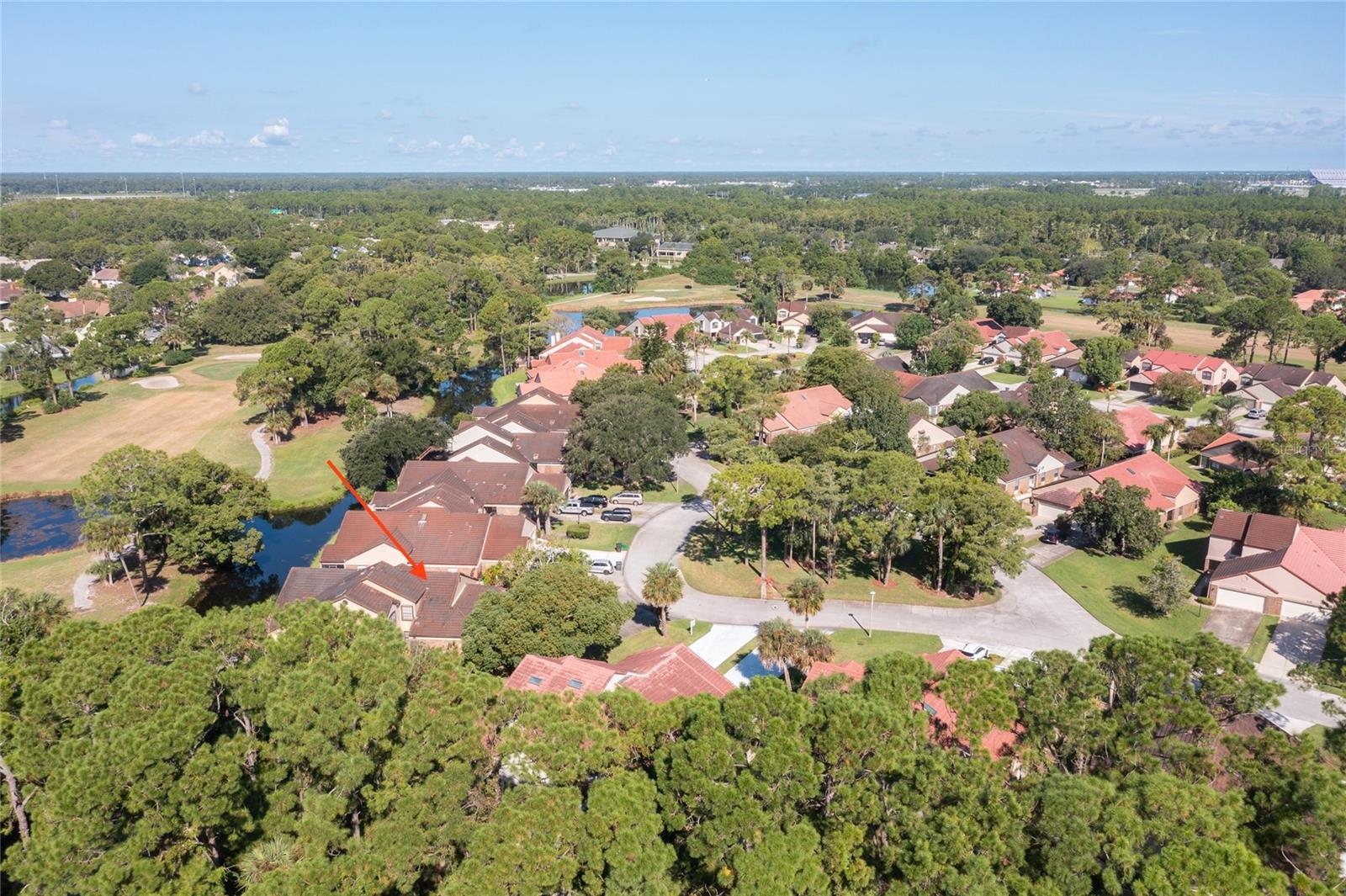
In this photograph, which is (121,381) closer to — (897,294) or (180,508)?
(180,508)

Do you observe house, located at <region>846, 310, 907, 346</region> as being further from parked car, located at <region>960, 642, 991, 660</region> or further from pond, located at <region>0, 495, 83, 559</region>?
pond, located at <region>0, 495, 83, 559</region>

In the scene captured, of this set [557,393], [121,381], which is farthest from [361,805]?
[121,381]

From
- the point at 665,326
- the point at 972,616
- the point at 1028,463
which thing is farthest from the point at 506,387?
the point at 972,616

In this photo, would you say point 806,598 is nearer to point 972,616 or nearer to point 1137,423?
point 972,616

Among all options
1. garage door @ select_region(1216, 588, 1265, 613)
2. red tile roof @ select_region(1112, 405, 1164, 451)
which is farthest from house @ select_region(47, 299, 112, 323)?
garage door @ select_region(1216, 588, 1265, 613)

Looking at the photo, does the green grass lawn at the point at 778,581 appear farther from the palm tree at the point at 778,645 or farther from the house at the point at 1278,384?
the house at the point at 1278,384

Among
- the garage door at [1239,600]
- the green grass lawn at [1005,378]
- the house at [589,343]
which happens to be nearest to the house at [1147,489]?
the garage door at [1239,600]

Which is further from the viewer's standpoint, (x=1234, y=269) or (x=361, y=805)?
(x=1234, y=269)
